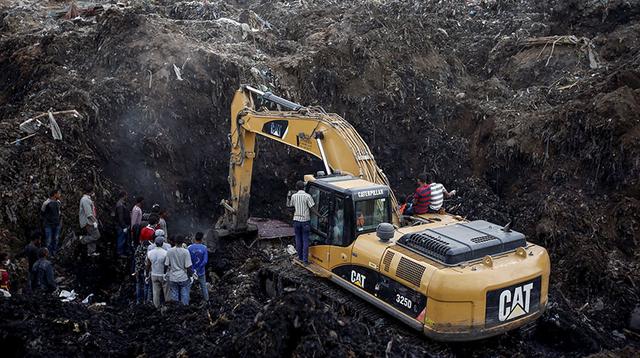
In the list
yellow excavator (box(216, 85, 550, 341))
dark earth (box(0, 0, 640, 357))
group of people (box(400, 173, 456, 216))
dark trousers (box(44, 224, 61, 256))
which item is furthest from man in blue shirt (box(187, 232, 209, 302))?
dark trousers (box(44, 224, 61, 256))

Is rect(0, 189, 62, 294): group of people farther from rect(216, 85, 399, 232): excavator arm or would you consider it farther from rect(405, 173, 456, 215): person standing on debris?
rect(405, 173, 456, 215): person standing on debris

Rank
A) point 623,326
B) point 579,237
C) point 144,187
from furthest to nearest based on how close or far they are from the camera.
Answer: point 144,187 → point 579,237 → point 623,326

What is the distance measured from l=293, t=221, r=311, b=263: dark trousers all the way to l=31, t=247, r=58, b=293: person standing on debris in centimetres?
333

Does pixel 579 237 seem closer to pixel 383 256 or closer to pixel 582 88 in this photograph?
pixel 582 88

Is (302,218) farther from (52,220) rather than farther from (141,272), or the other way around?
(52,220)

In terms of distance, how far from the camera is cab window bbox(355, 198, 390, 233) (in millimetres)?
7582

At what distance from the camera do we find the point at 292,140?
9.39 m

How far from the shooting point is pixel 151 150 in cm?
1263

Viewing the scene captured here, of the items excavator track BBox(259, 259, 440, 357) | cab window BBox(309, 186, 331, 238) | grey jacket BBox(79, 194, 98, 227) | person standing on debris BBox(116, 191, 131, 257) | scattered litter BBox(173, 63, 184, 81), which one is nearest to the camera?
excavator track BBox(259, 259, 440, 357)

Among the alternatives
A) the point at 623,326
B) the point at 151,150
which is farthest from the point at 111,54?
the point at 623,326

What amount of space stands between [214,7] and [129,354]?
12083mm

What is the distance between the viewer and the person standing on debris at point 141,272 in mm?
8766

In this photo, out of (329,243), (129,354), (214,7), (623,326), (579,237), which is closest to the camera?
(129,354)

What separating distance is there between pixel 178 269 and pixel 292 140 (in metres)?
2.62
